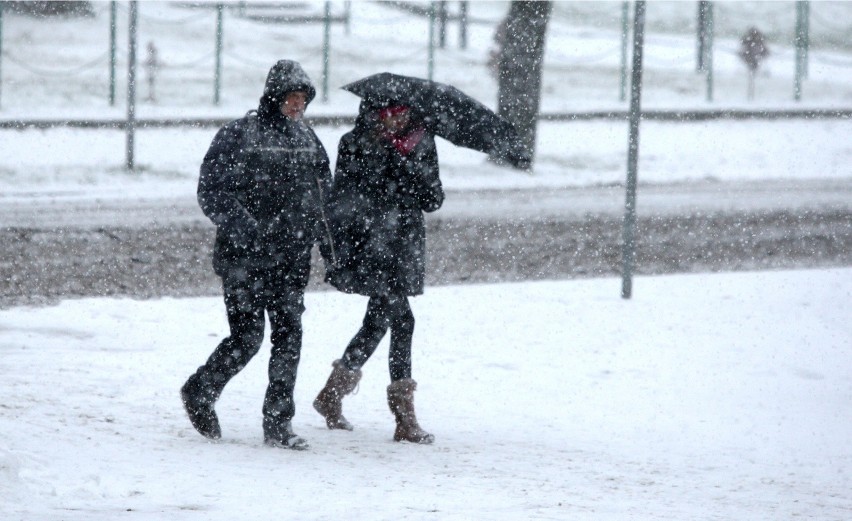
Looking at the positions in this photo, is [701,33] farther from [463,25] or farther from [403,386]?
[403,386]

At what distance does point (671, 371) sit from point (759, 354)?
2.24 ft

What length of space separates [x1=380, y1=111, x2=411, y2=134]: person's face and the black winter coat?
0.22 feet

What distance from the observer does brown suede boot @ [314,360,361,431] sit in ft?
21.5

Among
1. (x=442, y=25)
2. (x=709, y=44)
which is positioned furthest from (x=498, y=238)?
(x=442, y=25)

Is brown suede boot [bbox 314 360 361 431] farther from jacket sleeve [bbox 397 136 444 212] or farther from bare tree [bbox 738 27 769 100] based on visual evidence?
bare tree [bbox 738 27 769 100]

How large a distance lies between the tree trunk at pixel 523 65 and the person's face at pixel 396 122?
10.4 m

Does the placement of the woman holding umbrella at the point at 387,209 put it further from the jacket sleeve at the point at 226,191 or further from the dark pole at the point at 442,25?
the dark pole at the point at 442,25

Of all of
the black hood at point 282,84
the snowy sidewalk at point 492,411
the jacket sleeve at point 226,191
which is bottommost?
the snowy sidewalk at point 492,411

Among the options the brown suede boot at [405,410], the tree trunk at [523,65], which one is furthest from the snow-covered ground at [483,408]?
the tree trunk at [523,65]

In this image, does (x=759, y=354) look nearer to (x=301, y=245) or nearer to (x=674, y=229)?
(x=301, y=245)

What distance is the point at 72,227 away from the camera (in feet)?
38.4

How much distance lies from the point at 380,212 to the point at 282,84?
2.57 feet

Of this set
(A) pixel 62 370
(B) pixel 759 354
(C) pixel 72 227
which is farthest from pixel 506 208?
(A) pixel 62 370

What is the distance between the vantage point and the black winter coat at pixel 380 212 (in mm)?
6363
